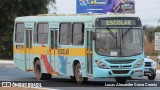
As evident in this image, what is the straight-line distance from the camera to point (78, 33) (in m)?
23.7

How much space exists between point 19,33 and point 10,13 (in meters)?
36.3

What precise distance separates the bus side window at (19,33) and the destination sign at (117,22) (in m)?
6.44

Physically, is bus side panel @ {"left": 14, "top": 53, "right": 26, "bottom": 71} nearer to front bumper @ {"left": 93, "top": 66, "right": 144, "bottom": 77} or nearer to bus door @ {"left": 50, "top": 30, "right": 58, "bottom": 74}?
bus door @ {"left": 50, "top": 30, "right": 58, "bottom": 74}

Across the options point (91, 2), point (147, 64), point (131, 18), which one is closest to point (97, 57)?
point (131, 18)

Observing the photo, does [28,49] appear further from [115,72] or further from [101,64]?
[115,72]

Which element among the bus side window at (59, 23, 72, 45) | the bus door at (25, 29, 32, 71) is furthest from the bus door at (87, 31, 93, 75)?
the bus door at (25, 29, 32, 71)

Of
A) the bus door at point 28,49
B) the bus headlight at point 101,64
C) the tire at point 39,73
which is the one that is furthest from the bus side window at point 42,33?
the bus headlight at point 101,64

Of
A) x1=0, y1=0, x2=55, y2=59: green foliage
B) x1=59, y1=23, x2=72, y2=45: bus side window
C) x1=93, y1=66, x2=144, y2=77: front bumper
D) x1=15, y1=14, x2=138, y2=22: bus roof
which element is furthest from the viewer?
x1=0, y1=0, x2=55, y2=59: green foliage

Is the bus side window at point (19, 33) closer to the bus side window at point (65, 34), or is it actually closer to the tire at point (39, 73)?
the tire at point (39, 73)

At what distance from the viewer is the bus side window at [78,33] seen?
23.5m

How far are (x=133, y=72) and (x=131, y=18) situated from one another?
221 cm

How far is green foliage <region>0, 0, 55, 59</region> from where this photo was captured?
64.1 metres

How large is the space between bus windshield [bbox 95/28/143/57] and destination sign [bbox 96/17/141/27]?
17 centimetres

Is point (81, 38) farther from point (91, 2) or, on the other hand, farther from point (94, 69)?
point (91, 2)
